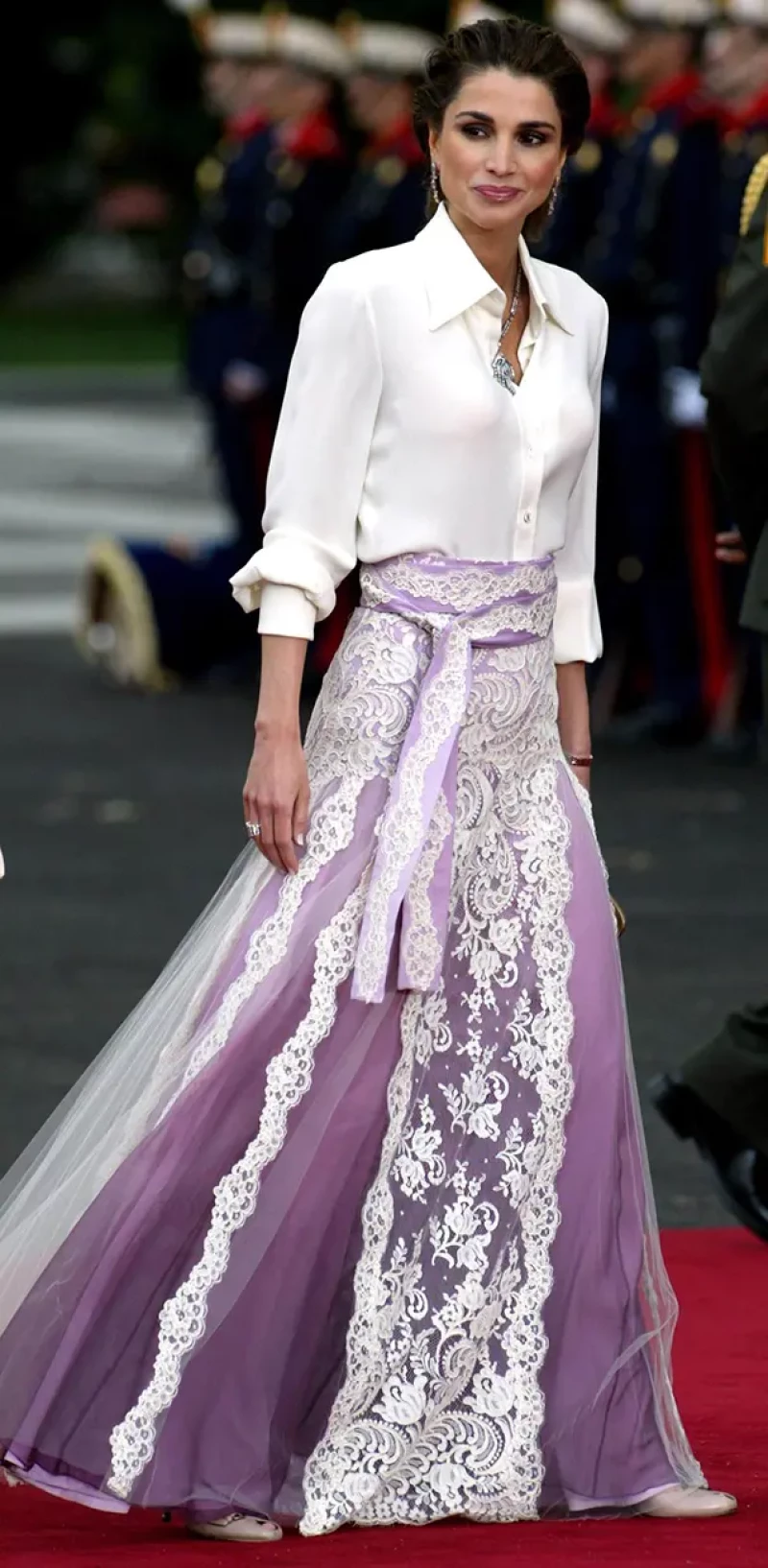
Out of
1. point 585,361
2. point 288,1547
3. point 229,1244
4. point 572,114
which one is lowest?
point 288,1547

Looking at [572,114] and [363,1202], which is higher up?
[572,114]

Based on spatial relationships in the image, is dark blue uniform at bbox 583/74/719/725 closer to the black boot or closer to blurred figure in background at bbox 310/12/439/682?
blurred figure in background at bbox 310/12/439/682

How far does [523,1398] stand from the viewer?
161 inches

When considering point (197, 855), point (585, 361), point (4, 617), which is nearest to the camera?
point (585, 361)

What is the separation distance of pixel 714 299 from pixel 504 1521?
23.1 ft

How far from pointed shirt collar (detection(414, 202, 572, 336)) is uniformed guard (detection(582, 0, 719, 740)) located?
253 inches

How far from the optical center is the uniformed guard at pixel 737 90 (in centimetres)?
920

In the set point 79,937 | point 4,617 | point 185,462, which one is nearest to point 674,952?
point 79,937

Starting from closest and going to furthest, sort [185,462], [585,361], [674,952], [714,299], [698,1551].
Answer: [698,1551], [585,361], [674,952], [714,299], [185,462]

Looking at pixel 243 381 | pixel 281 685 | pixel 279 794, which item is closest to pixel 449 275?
pixel 281 685

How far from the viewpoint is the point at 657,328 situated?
11.0 meters

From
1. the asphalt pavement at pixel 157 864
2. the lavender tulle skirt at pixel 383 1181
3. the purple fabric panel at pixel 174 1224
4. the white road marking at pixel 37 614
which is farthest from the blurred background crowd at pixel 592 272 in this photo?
the purple fabric panel at pixel 174 1224

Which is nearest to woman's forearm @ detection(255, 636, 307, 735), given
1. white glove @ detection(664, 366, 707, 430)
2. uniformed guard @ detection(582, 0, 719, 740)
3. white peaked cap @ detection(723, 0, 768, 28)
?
white peaked cap @ detection(723, 0, 768, 28)

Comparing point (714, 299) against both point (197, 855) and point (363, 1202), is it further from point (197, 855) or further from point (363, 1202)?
point (363, 1202)
